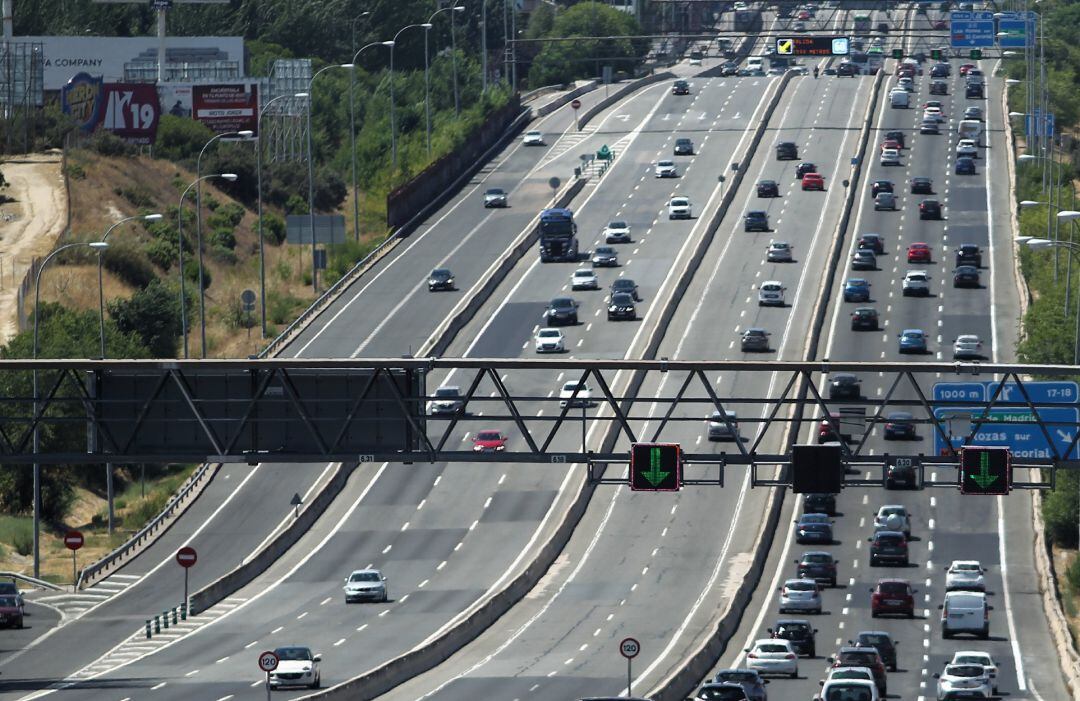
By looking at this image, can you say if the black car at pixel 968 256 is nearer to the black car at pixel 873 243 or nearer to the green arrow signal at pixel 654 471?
the black car at pixel 873 243

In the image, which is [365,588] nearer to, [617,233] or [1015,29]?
[617,233]

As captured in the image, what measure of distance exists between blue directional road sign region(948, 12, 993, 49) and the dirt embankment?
6138 cm

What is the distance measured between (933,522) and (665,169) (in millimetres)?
62137

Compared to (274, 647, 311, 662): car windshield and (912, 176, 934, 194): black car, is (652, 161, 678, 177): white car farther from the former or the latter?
(274, 647, 311, 662): car windshield

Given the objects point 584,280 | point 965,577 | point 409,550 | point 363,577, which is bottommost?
point 409,550

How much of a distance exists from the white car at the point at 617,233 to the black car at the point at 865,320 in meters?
21.8

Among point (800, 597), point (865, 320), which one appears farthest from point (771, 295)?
point (800, 597)

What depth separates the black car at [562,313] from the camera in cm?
10575

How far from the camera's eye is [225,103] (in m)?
141

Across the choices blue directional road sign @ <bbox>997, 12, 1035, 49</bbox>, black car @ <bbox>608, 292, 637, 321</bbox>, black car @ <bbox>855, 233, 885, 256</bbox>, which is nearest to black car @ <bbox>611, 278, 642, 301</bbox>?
black car @ <bbox>608, 292, 637, 321</bbox>

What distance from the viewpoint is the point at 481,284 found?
111938 millimetres

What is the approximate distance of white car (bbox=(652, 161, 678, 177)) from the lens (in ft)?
463

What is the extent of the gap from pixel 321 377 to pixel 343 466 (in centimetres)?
4352

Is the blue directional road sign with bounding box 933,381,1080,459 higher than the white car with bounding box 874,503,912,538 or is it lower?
higher
